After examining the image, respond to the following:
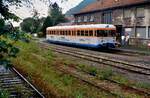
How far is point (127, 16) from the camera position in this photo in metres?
46.5

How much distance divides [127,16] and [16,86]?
110 ft

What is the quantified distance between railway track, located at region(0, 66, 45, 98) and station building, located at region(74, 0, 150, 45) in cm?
2484

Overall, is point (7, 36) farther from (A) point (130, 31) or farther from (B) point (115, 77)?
(A) point (130, 31)

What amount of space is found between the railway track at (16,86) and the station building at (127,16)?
24845mm

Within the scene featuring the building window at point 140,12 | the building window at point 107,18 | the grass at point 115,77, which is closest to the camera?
the grass at point 115,77

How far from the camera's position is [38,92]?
1289 cm

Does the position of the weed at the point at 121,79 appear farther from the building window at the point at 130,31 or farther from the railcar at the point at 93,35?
the building window at the point at 130,31

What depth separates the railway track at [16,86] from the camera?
12.8m

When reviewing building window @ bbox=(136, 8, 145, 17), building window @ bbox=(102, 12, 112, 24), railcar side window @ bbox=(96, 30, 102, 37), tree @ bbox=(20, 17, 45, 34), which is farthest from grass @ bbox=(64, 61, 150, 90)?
building window @ bbox=(102, 12, 112, 24)

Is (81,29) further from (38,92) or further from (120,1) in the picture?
(38,92)

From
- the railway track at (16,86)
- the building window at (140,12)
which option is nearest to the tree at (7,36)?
the railway track at (16,86)

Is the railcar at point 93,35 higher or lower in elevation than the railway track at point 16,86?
higher

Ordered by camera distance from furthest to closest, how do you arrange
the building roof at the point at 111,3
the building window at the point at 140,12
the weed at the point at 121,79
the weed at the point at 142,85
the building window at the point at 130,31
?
the building roof at the point at 111,3
the building window at the point at 130,31
the building window at the point at 140,12
the weed at the point at 121,79
the weed at the point at 142,85

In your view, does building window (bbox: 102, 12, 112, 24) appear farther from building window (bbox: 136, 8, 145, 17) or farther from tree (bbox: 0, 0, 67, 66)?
tree (bbox: 0, 0, 67, 66)
